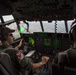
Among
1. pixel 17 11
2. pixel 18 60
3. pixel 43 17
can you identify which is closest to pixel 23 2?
pixel 17 11

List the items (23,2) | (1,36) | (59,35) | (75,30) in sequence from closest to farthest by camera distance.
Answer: (75,30) < (1,36) < (23,2) < (59,35)

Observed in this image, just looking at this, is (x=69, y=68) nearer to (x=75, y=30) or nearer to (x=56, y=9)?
(x=75, y=30)

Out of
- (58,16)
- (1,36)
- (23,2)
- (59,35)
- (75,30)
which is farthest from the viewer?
(58,16)

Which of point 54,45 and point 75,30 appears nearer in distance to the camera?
point 75,30

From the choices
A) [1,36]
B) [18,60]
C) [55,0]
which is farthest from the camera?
[55,0]

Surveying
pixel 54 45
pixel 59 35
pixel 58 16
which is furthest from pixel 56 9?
pixel 54 45

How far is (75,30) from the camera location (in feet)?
4.31

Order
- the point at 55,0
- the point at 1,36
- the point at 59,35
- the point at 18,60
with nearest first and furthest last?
the point at 18,60
the point at 1,36
the point at 55,0
the point at 59,35

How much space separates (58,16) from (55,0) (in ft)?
2.38

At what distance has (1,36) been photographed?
206 cm

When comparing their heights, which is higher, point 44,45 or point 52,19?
point 52,19

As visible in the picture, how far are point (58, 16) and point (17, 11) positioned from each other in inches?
36.4

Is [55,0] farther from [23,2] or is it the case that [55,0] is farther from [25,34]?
[25,34]

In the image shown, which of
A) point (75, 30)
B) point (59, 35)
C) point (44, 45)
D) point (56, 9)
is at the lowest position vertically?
point (44, 45)
